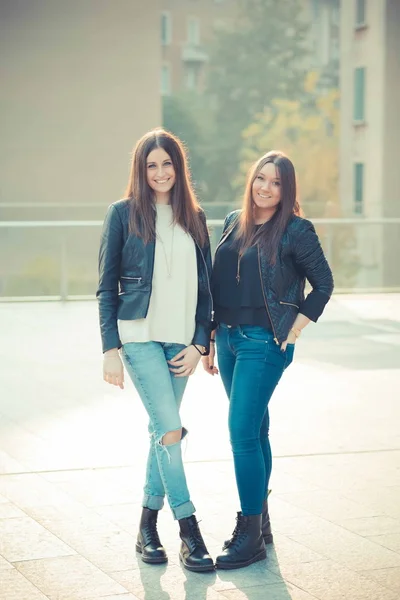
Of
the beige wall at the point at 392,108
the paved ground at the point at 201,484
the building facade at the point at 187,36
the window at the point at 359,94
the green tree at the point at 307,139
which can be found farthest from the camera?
the building facade at the point at 187,36

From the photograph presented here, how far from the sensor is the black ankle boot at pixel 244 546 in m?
4.54

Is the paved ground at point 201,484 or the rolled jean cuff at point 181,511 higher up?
the rolled jean cuff at point 181,511

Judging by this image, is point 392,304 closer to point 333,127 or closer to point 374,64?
point 374,64

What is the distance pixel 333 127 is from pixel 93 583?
68714 mm

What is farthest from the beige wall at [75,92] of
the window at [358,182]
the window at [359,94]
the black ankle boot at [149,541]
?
the black ankle boot at [149,541]

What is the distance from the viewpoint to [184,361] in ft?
14.8

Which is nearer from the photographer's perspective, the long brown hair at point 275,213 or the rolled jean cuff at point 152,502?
the long brown hair at point 275,213

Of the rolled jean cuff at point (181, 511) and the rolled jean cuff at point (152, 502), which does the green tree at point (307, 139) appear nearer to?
the rolled jean cuff at point (152, 502)

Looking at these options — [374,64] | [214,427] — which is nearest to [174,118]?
[374,64]

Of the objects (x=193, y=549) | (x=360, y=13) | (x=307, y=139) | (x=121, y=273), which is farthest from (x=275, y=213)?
(x=307, y=139)

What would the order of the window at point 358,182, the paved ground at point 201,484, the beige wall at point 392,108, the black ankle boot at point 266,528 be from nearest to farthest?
the paved ground at point 201,484 < the black ankle boot at point 266,528 < the beige wall at point 392,108 < the window at point 358,182

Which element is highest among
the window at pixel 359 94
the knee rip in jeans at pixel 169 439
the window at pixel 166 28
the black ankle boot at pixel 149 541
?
the window at pixel 166 28

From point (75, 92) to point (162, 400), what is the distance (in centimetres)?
3568

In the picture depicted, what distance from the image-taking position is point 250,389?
4535 mm
